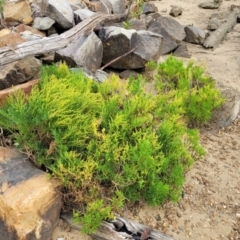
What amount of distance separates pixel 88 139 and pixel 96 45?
233cm

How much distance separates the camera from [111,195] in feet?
10.0

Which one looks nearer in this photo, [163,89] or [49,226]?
[49,226]

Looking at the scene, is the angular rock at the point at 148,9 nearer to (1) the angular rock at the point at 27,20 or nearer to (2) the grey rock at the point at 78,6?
(2) the grey rock at the point at 78,6

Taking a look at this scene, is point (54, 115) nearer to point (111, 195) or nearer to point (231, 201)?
point (111, 195)

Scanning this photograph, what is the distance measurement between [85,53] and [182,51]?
263cm

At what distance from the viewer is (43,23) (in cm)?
555

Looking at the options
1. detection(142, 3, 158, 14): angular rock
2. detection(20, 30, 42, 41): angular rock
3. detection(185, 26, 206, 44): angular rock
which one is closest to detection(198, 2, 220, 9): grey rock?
detection(142, 3, 158, 14): angular rock

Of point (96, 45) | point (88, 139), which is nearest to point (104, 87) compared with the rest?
point (88, 139)

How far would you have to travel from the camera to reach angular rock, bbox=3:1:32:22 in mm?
5613

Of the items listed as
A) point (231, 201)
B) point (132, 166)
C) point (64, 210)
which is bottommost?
point (231, 201)

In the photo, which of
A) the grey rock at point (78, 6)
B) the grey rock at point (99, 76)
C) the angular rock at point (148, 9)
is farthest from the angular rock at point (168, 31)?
the grey rock at point (99, 76)

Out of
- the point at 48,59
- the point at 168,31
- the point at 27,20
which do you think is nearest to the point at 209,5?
the point at 168,31

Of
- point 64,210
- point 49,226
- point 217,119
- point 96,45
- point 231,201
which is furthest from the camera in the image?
point 96,45

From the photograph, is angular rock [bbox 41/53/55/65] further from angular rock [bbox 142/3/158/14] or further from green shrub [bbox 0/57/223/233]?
angular rock [bbox 142/3/158/14]
